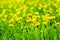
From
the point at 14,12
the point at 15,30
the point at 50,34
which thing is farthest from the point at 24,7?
the point at 50,34

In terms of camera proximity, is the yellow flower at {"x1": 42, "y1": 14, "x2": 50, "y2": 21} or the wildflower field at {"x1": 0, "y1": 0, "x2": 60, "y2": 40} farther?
the yellow flower at {"x1": 42, "y1": 14, "x2": 50, "y2": 21}

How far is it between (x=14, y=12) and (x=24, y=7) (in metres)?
0.31

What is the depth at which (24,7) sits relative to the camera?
15.3 feet

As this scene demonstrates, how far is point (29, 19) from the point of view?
13.3 ft

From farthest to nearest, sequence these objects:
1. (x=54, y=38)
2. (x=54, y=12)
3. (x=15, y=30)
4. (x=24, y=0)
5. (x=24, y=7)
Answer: (x=24, y=0) < (x=24, y=7) < (x=54, y=12) < (x=15, y=30) < (x=54, y=38)

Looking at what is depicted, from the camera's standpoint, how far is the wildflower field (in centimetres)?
329

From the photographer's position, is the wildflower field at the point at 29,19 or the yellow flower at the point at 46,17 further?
the yellow flower at the point at 46,17

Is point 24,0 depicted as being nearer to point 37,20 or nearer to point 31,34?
point 37,20

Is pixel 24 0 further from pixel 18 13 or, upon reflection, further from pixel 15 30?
pixel 15 30

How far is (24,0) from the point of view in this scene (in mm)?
5172

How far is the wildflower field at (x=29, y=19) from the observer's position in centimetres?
329

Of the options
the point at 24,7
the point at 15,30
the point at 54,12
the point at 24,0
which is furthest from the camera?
the point at 24,0

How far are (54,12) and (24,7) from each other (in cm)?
69

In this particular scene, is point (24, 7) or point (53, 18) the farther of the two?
point (24, 7)
